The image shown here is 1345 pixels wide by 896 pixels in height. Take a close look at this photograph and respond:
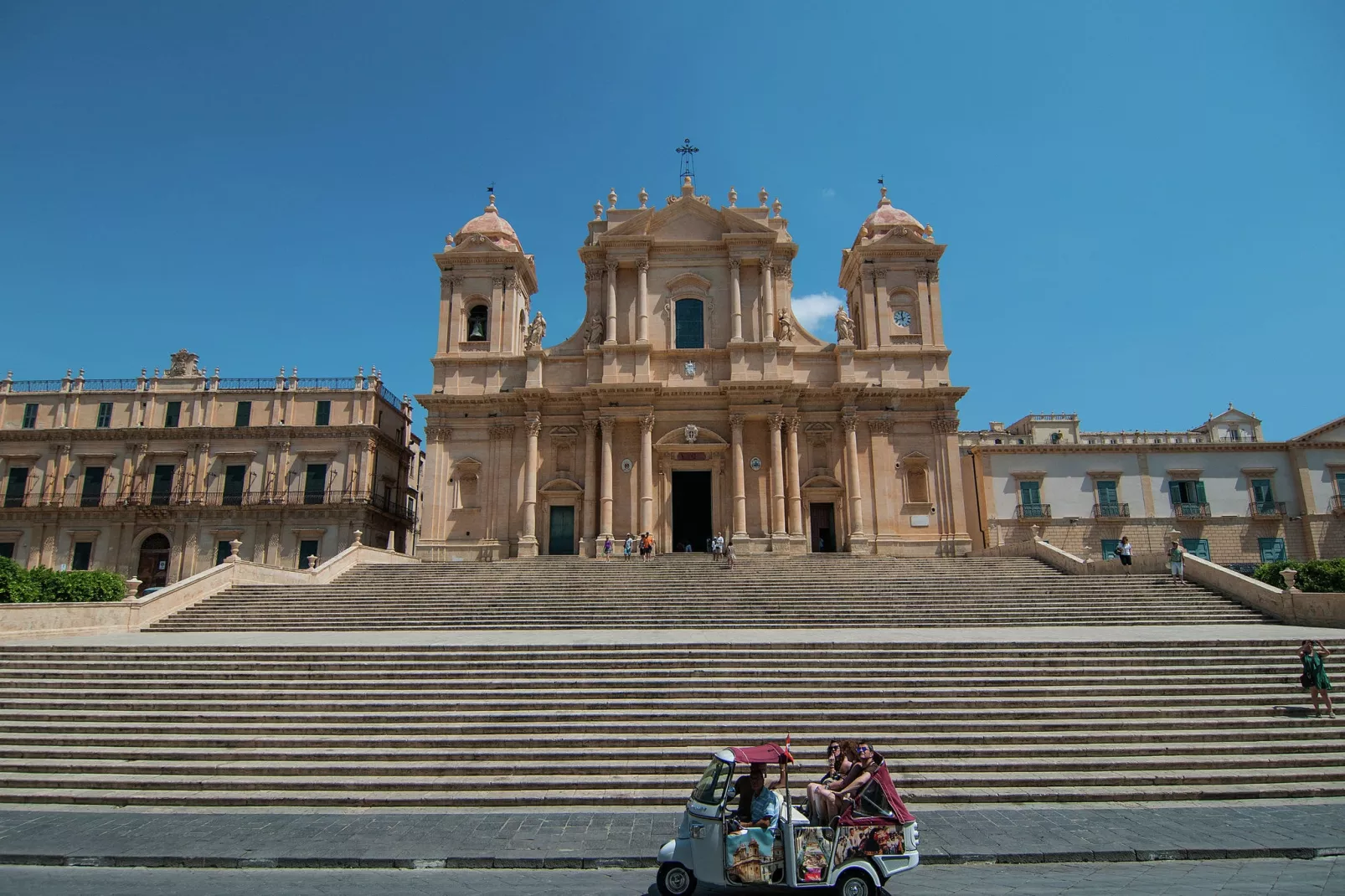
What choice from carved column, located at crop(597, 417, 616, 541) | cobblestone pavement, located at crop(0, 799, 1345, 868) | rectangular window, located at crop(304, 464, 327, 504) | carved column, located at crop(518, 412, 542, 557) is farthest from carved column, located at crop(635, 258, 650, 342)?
cobblestone pavement, located at crop(0, 799, 1345, 868)

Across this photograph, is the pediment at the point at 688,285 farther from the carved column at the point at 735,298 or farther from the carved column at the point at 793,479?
the carved column at the point at 793,479

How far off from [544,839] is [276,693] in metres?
6.41

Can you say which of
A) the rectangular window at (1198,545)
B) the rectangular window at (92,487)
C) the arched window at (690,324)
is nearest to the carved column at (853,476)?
the arched window at (690,324)

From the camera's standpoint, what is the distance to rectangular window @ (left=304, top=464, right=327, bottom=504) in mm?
38844

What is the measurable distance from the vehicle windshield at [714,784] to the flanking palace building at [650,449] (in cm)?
2469

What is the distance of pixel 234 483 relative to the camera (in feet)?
128

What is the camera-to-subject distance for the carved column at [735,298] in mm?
33531

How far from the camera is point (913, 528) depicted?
32844mm

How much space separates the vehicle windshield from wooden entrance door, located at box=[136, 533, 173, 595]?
3908cm

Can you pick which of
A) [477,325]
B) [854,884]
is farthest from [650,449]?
[854,884]

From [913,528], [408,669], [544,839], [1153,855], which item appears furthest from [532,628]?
[913,528]

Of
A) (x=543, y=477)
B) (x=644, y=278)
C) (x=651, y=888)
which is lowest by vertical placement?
(x=651, y=888)

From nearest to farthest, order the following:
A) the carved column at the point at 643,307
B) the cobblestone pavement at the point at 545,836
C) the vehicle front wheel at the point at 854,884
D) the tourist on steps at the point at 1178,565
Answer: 1. the vehicle front wheel at the point at 854,884
2. the cobblestone pavement at the point at 545,836
3. the tourist on steps at the point at 1178,565
4. the carved column at the point at 643,307

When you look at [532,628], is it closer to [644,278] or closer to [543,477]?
[543,477]
